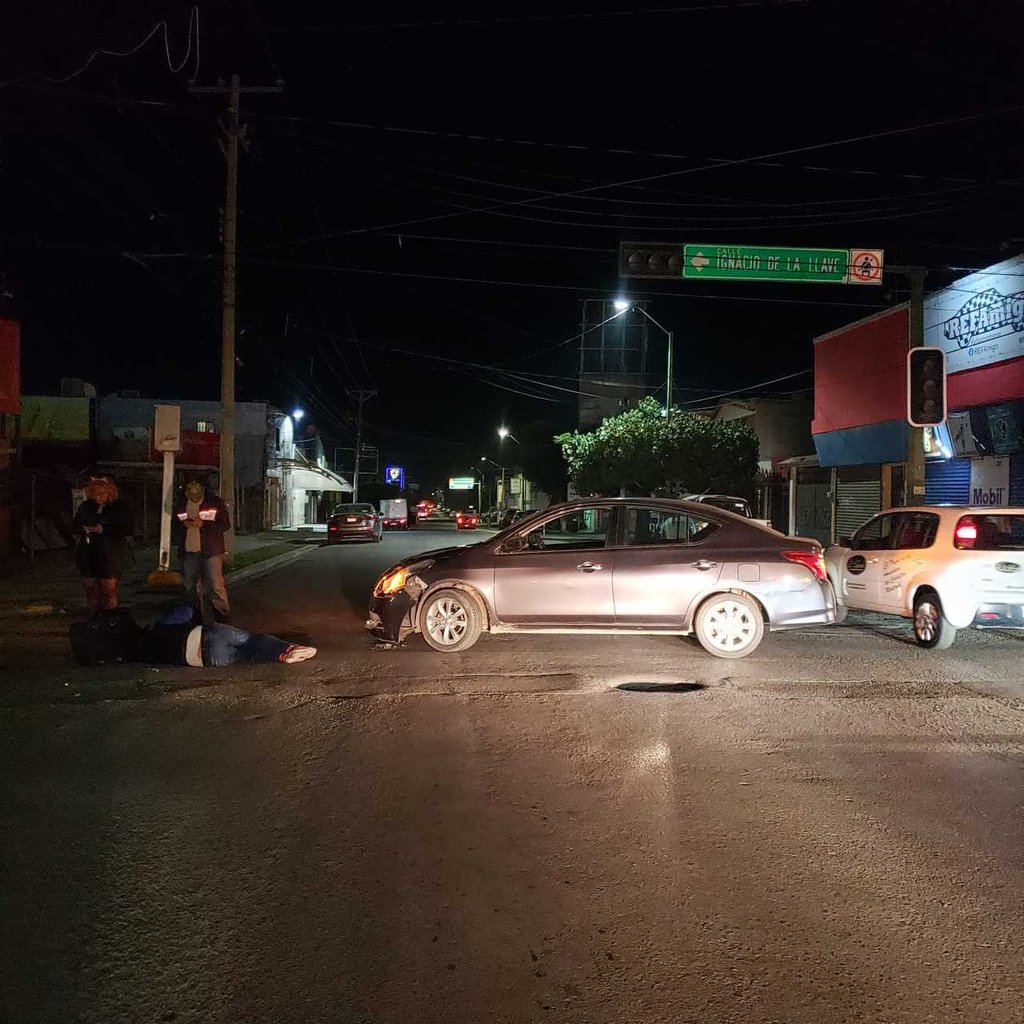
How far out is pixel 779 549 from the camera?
916cm

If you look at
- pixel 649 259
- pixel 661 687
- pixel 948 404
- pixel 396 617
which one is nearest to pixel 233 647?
pixel 396 617

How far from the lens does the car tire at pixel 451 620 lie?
30.6 feet

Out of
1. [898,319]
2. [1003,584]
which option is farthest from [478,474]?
[1003,584]

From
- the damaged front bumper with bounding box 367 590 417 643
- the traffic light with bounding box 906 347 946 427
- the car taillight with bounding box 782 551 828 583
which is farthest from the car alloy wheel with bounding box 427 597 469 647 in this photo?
the traffic light with bounding box 906 347 946 427

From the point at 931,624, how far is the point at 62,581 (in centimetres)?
1403

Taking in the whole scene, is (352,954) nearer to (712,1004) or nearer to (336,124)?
(712,1004)

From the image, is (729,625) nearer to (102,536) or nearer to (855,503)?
(102,536)

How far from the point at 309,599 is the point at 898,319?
51.9 ft

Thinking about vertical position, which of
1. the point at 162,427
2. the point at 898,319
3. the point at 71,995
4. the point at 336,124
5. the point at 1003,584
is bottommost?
the point at 71,995

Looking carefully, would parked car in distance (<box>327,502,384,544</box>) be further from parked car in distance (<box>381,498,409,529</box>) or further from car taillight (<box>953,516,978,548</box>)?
car taillight (<box>953,516,978,548</box>)

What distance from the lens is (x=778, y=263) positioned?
14.7 metres

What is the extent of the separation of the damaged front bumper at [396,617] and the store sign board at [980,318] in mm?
14039

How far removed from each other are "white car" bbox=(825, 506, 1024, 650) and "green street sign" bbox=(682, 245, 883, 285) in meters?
5.17

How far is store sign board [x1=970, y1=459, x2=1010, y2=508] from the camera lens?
18.6m
